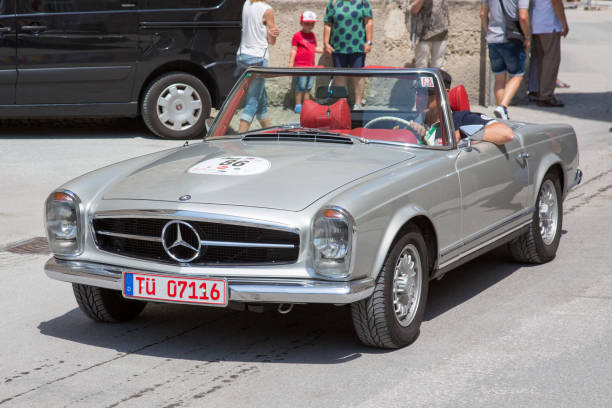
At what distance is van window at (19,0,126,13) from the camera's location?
11.6 meters

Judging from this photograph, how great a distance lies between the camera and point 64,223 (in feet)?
17.3

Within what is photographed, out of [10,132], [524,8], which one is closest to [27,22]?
[10,132]

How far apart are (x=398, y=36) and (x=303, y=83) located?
28.8 feet

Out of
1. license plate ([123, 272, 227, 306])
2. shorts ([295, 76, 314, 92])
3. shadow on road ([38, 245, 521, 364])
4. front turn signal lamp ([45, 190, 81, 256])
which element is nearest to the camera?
license plate ([123, 272, 227, 306])

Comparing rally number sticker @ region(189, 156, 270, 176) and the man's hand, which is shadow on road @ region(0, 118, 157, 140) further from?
rally number sticker @ region(189, 156, 270, 176)

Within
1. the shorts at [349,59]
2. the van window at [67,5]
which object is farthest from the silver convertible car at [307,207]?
the shorts at [349,59]

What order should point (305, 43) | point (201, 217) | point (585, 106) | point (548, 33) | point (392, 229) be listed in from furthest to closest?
point (585, 106) → point (548, 33) → point (305, 43) → point (392, 229) → point (201, 217)

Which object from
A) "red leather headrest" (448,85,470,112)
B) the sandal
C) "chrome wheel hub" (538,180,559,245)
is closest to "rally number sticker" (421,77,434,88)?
"red leather headrest" (448,85,470,112)

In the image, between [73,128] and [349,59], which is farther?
[73,128]

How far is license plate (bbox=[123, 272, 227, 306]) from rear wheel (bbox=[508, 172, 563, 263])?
2.80 metres

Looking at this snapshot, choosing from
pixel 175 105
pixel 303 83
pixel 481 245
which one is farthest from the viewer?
pixel 175 105

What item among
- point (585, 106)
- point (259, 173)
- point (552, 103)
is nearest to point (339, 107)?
point (259, 173)

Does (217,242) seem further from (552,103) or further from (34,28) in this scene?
(552,103)

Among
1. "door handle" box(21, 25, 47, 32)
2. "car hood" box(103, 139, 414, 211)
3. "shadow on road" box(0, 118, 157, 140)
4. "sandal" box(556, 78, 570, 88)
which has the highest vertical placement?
"door handle" box(21, 25, 47, 32)
